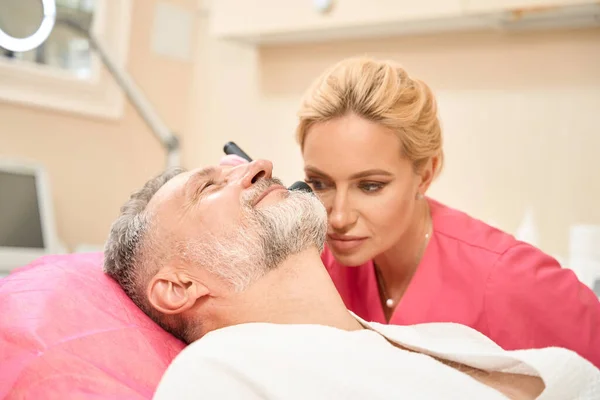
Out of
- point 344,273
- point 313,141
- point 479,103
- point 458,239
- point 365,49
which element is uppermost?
point 365,49

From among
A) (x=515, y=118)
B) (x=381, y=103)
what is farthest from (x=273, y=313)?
(x=515, y=118)

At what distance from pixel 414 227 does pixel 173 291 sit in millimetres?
668

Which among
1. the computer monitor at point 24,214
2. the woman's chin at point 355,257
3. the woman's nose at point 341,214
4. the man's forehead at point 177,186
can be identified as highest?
the man's forehead at point 177,186

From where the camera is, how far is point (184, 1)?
9.20 feet

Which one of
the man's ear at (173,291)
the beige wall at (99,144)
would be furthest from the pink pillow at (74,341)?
the beige wall at (99,144)

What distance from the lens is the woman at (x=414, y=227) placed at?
1.36 m

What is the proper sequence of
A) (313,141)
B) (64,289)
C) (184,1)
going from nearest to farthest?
1. (64,289)
2. (313,141)
3. (184,1)

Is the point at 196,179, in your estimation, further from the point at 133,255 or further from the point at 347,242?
the point at 347,242

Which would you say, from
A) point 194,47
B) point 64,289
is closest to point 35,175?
point 194,47

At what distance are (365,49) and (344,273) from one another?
1053 millimetres

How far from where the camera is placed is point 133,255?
3.82 feet

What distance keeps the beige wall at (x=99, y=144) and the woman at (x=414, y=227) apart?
121 centimetres

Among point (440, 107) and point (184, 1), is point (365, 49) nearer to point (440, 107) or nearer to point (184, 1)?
point (440, 107)

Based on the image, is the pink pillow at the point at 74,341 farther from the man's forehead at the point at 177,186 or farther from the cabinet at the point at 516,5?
the cabinet at the point at 516,5
